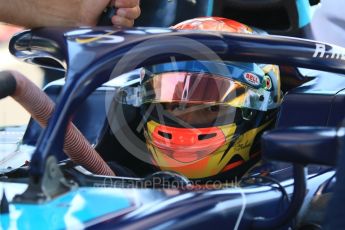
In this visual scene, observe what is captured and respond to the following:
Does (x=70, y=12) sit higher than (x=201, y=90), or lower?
higher

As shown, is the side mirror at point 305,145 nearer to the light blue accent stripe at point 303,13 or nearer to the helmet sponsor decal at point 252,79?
the helmet sponsor decal at point 252,79

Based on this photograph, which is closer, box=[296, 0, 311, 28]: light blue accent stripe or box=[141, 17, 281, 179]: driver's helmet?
box=[141, 17, 281, 179]: driver's helmet

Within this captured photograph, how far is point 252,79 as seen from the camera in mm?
1641

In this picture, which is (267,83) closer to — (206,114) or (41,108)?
(206,114)

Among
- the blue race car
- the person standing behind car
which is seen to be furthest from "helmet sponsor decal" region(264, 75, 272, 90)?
the person standing behind car

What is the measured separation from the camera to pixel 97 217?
44.2 inches

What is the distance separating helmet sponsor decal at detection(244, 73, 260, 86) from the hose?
379mm

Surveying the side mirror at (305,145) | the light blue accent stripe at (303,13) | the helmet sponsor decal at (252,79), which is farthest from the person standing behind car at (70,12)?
the light blue accent stripe at (303,13)

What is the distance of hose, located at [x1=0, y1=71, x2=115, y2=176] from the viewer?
4.45ft

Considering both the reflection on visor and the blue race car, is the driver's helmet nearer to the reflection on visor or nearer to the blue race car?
the reflection on visor

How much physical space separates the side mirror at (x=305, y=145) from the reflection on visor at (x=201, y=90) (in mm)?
548

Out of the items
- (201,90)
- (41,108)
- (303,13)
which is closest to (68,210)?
(41,108)

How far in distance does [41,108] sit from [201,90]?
1.18 ft

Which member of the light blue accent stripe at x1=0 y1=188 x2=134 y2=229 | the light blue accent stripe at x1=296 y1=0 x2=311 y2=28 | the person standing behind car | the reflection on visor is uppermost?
the person standing behind car
